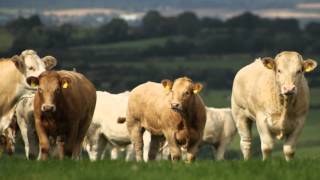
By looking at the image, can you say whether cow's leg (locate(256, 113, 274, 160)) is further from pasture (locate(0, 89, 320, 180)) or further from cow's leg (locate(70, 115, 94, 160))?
cow's leg (locate(70, 115, 94, 160))

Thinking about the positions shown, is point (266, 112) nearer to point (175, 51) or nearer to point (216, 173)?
point (216, 173)

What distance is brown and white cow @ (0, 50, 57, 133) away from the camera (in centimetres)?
2162

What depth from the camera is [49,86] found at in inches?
783

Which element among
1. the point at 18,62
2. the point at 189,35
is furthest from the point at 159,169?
the point at 189,35

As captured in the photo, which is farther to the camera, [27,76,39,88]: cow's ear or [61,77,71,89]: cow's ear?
[27,76,39,88]: cow's ear

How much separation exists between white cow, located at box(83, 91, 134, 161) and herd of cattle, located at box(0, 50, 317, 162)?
17.4ft

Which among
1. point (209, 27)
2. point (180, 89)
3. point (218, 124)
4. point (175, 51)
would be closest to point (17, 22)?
point (175, 51)

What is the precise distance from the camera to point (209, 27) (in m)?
177

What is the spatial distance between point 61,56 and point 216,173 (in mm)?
113532

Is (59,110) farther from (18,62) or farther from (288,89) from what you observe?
(288,89)

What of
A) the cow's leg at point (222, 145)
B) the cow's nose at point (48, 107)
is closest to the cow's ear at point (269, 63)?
the cow's nose at point (48, 107)

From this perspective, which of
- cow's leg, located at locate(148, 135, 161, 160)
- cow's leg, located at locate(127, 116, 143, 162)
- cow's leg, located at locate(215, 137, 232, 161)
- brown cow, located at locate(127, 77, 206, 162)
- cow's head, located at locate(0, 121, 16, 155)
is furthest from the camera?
cow's leg, located at locate(215, 137, 232, 161)

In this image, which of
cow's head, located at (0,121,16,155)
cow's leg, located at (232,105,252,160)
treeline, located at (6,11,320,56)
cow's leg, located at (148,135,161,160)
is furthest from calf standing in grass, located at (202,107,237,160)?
treeline, located at (6,11,320,56)

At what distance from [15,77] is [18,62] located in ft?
1.08
